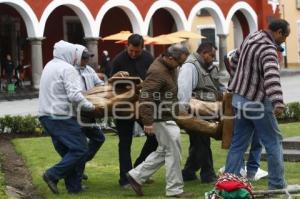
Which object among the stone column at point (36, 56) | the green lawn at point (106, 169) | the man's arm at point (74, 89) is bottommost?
the green lawn at point (106, 169)

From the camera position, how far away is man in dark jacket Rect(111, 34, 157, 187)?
8.16 meters

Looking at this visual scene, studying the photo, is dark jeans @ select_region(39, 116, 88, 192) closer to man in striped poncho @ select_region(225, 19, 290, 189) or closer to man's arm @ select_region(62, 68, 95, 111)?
man's arm @ select_region(62, 68, 95, 111)

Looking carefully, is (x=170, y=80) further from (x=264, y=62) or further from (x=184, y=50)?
Answer: (x=264, y=62)

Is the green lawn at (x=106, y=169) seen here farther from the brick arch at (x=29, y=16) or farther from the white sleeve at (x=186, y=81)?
the brick arch at (x=29, y=16)

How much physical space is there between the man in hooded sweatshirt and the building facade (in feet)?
56.5

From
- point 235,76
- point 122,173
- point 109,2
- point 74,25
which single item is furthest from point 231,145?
point 74,25

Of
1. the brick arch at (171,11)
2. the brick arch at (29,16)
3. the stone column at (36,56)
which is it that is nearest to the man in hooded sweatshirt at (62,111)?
the brick arch at (29,16)

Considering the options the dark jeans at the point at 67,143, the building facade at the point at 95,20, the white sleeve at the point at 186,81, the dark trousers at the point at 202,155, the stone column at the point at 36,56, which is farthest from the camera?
the building facade at the point at 95,20

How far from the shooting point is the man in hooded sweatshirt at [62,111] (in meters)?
7.74

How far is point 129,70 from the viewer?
8367 mm

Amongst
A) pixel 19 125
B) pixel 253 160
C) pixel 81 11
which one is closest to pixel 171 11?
pixel 81 11

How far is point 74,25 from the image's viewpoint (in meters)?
31.0

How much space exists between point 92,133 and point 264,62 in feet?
7.99

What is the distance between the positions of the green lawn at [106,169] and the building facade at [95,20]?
41.4 ft
